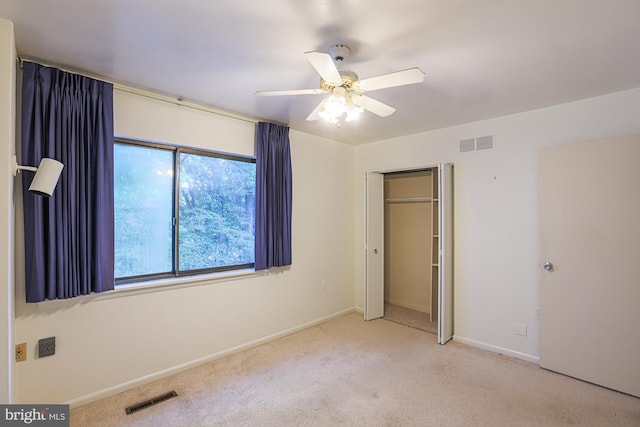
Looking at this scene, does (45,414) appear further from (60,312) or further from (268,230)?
(268,230)

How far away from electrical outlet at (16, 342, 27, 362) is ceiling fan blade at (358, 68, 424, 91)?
281 centimetres

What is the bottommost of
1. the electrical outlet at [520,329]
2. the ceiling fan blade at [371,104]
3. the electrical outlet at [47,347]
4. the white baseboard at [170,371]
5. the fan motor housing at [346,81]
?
the white baseboard at [170,371]

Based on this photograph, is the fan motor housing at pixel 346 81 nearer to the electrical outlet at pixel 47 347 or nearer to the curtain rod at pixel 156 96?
the curtain rod at pixel 156 96

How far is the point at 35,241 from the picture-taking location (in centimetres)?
208

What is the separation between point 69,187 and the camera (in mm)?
2215

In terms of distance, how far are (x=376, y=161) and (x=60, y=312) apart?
3.69m

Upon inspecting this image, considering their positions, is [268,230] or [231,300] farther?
[268,230]

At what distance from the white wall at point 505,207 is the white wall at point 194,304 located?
146 cm

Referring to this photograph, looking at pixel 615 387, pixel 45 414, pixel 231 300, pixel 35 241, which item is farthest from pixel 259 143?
pixel 615 387

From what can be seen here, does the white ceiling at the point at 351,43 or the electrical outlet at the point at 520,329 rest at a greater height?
the white ceiling at the point at 351,43

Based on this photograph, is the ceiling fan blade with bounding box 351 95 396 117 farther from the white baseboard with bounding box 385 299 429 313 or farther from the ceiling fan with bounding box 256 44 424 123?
the white baseboard with bounding box 385 299 429 313

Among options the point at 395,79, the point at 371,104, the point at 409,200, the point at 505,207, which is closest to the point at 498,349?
the point at 505,207

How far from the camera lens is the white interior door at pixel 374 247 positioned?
13.7 ft

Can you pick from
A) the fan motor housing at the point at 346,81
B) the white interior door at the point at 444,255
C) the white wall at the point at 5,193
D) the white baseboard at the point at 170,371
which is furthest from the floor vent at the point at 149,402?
the white interior door at the point at 444,255
